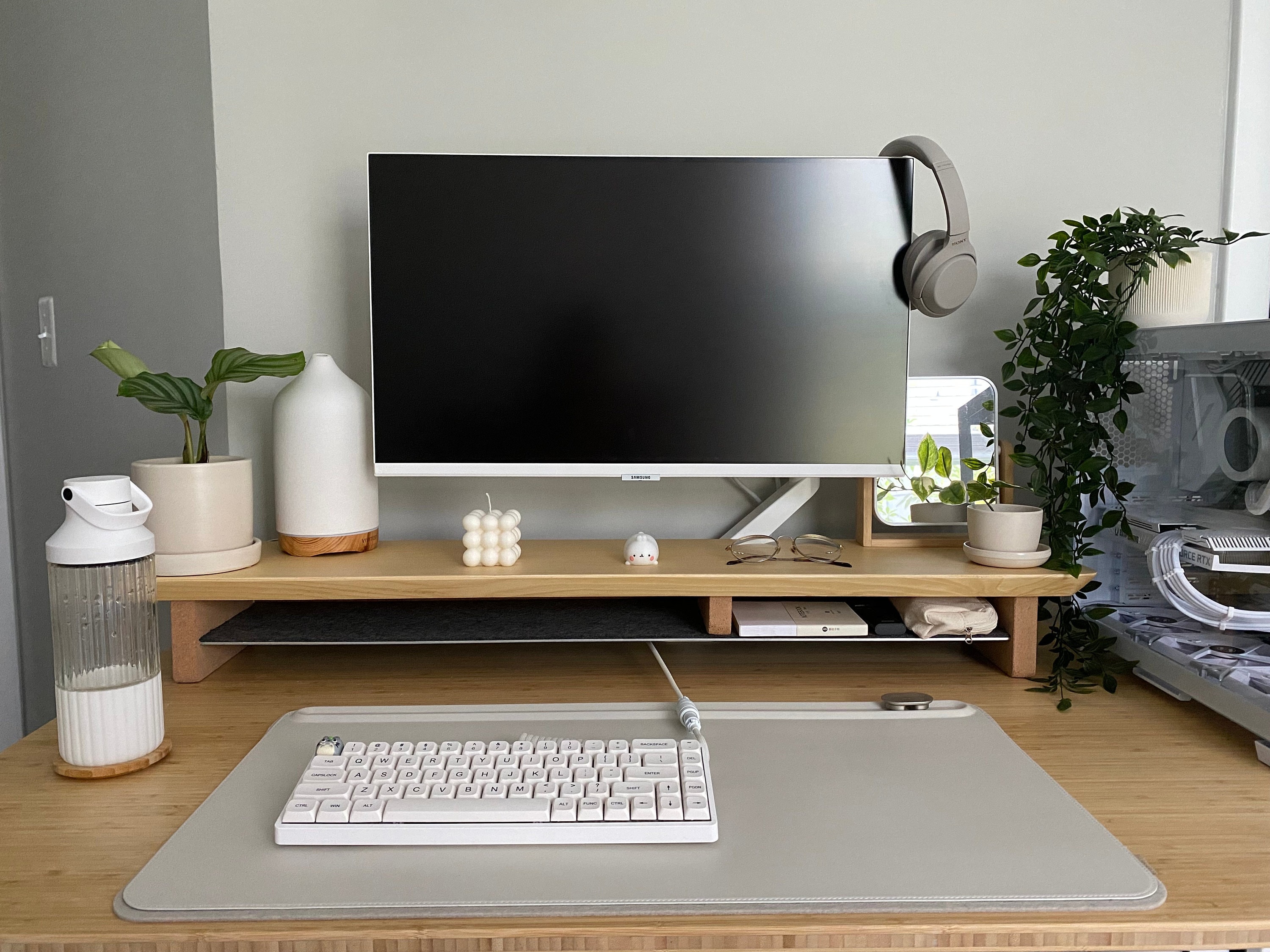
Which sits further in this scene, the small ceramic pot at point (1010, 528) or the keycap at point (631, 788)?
the small ceramic pot at point (1010, 528)

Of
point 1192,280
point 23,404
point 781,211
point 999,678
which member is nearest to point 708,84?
point 781,211

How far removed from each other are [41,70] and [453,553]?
116 centimetres

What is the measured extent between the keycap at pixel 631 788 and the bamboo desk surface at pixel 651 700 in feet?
A: 0.44

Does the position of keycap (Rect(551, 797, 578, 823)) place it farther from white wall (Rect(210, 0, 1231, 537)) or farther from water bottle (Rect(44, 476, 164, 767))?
white wall (Rect(210, 0, 1231, 537))

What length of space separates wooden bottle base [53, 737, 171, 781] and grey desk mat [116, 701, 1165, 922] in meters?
0.09

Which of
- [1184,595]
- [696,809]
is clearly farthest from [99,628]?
[1184,595]

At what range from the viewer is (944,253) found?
118 cm

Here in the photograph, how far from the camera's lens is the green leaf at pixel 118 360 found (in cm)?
115

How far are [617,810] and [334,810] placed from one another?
0.76 feet

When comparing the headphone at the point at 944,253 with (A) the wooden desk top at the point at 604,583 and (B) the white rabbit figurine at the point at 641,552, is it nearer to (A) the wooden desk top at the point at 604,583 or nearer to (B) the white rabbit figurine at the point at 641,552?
(A) the wooden desk top at the point at 604,583

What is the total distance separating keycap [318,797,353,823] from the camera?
72 cm

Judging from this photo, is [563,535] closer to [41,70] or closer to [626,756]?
[626,756]

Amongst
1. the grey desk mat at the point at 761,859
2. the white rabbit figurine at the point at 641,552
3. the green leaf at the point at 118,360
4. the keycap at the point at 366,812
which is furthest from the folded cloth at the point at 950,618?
the green leaf at the point at 118,360

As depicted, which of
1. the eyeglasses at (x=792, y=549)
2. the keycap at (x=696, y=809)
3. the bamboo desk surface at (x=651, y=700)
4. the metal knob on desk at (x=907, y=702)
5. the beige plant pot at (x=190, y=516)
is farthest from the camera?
the eyeglasses at (x=792, y=549)
